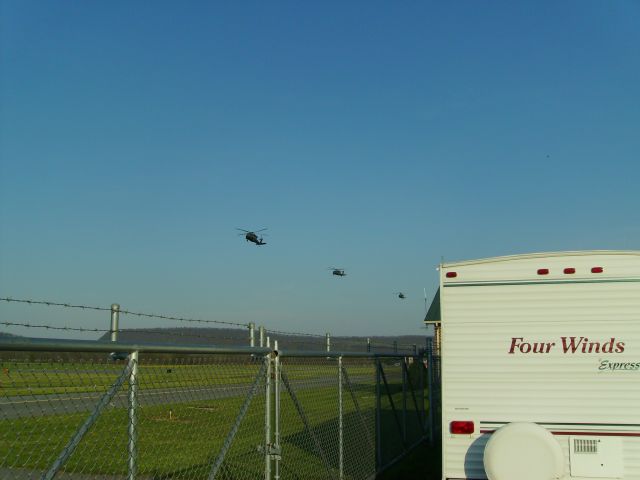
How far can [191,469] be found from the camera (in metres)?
8.90

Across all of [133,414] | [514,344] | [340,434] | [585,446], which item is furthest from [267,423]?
[585,446]

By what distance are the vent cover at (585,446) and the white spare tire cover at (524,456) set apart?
0.35 m

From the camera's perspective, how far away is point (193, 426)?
34.3 ft

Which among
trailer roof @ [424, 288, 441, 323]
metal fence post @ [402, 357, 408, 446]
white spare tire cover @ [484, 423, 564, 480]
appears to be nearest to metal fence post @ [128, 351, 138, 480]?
white spare tire cover @ [484, 423, 564, 480]

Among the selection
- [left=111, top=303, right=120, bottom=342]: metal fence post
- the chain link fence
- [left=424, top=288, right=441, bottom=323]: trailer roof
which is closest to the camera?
the chain link fence

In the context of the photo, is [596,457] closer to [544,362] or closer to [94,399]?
[544,362]

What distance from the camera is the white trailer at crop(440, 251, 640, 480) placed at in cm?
673

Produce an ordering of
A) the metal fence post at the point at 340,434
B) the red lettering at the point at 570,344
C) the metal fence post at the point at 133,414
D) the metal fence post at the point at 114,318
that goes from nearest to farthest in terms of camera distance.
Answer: the metal fence post at the point at 133,414 → the metal fence post at the point at 114,318 → the red lettering at the point at 570,344 → the metal fence post at the point at 340,434

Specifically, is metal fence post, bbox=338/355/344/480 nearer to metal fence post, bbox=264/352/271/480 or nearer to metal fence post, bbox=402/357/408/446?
metal fence post, bbox=264/352/271/480

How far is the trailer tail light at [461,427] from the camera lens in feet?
23.4

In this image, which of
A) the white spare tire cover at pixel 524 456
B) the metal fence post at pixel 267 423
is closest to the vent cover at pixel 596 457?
the white spare tire cover at pixel 524 456

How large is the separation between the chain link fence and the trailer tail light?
1.46 meters

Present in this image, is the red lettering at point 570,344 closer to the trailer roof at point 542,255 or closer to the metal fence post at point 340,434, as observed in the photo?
the trailer roof at point 542,255

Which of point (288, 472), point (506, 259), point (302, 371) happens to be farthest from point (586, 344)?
point (288, 472)
